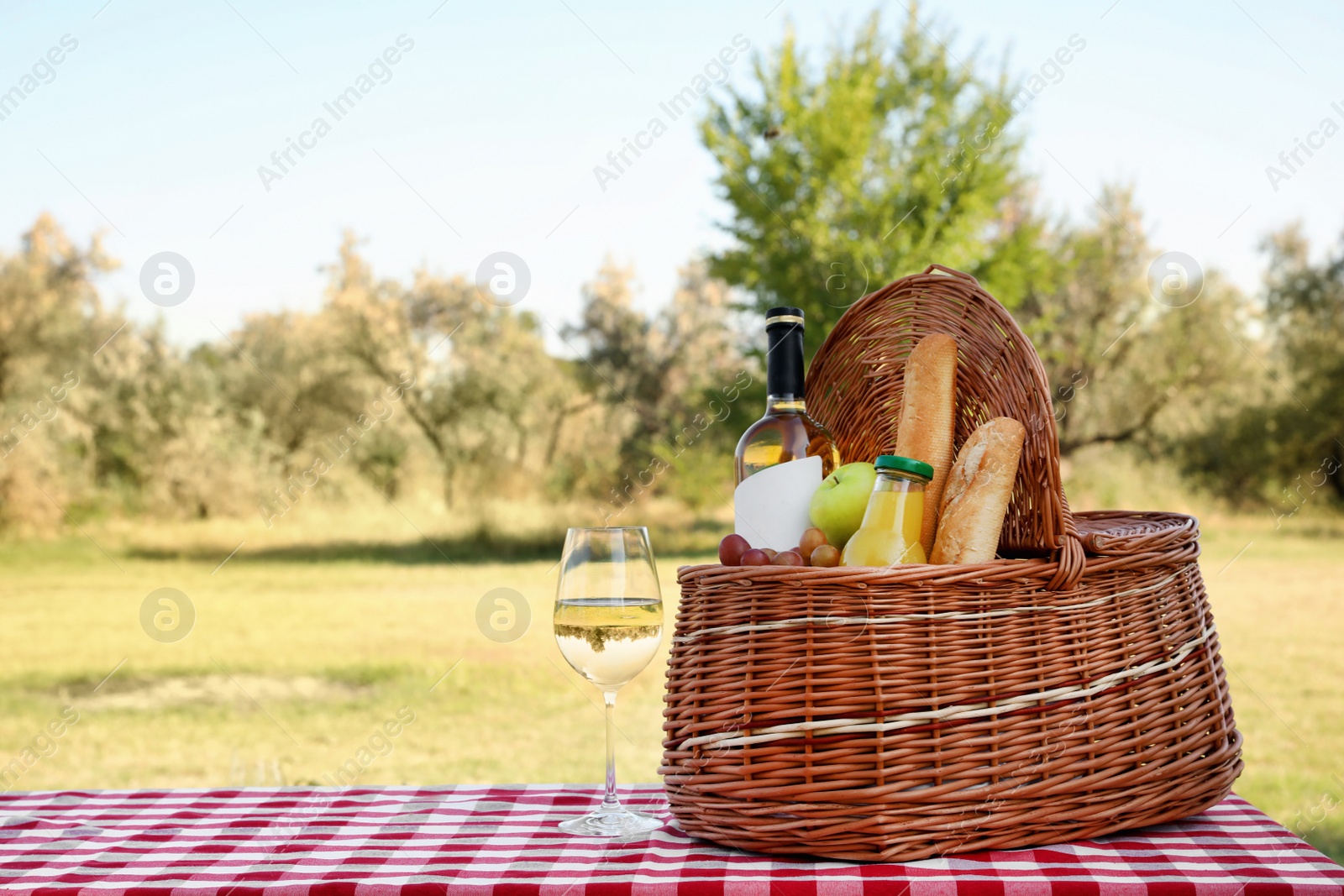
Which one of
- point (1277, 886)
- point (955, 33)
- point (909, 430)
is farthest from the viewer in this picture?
point (955, 33)

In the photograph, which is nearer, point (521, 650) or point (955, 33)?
point (521, 650)

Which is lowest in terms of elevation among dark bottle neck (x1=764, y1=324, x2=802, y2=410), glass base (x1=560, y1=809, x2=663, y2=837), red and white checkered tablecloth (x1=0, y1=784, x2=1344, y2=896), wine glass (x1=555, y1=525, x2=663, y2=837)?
red and white checkered tablecloth (x1=0, y1=784, x2=1344, y2=896)

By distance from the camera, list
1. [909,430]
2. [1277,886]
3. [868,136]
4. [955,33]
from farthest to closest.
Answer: [955,33]
[868,136]
[909,430]
[1277,886]

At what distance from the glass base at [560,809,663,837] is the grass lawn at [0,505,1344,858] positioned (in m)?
5.32

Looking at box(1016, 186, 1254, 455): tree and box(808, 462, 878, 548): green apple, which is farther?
box(1016, 186, 1254, 455): tree

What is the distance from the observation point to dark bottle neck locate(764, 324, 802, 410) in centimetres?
134

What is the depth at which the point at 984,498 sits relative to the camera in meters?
1.13

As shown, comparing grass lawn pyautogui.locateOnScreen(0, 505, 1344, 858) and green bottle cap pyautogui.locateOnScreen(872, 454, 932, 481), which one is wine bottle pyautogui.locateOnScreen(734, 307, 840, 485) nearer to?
green bottle cap pyautogui.locateOnScreen(872, 454, 932, 481)

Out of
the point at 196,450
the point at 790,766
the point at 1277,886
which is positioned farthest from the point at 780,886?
the point at 196,450

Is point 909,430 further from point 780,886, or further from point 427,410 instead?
point 427,410

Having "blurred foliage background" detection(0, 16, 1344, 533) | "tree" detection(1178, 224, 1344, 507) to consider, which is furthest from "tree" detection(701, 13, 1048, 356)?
"tree" detection(1178, 224, 1344, 507)

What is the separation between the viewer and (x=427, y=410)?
909cm

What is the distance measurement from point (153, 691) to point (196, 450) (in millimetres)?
2107

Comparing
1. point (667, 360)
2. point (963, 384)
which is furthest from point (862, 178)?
point (963, 384)
